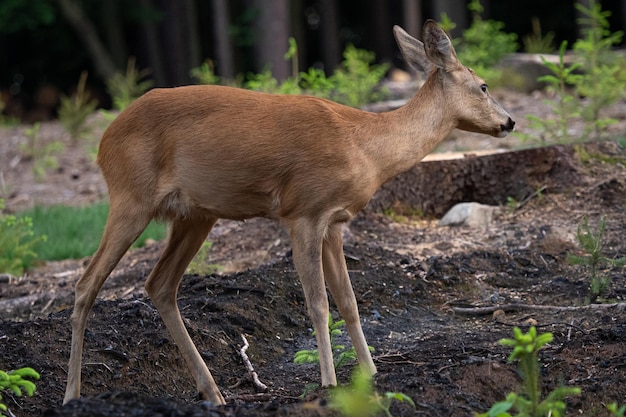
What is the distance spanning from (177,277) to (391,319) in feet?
5.57

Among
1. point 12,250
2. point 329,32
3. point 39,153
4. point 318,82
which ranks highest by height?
point 318,82

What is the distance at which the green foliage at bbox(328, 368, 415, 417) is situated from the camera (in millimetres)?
3277

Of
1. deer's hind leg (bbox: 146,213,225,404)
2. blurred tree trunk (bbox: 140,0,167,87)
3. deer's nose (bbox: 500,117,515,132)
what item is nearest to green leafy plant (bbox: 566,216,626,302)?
deer's nose (bbox: 500,117,515,132)

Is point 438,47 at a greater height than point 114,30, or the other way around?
point 438,47

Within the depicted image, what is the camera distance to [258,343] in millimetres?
6480

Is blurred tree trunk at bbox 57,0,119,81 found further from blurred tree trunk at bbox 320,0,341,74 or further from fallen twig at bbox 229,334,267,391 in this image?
fallen twig at bbox 229,334,267,391

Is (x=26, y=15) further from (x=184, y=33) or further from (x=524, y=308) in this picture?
(x=524, y=308)

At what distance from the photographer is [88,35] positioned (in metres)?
23.8

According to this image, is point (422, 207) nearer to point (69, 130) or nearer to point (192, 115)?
point (192, 115)

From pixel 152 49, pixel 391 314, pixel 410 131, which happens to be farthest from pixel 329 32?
pixel 410 131

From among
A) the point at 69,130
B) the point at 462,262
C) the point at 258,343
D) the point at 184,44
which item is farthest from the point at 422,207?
the point at 184,44

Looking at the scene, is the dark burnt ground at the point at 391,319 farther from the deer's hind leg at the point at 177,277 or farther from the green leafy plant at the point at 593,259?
the deer's hind leg at the point at 177,277

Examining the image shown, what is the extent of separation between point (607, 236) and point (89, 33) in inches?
712

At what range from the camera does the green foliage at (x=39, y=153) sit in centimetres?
1373
